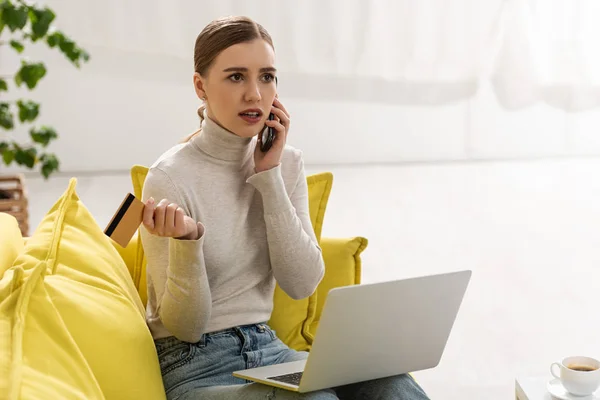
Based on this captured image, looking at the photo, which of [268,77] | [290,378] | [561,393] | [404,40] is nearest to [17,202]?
[268,77]

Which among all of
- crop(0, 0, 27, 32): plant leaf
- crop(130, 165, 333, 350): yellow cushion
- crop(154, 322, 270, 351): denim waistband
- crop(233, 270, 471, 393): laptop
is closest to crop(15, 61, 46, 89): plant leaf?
crop(0, 0, 27, 32): plant leaf

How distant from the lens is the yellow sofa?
993mm

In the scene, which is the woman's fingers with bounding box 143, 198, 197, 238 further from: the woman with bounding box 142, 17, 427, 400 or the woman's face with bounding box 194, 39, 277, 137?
the woman's face with bounding box 194, 39, 277, 137

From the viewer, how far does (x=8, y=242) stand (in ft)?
4.69

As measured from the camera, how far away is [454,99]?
629 centimetres

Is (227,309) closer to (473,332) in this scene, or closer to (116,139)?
(473,332)

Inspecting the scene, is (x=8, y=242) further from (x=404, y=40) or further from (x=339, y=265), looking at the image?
(x=404, y=40)

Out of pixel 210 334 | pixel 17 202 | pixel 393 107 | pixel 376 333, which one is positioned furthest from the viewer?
pixel 393 107

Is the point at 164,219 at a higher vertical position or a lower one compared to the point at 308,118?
higher

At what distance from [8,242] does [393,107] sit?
195 inches

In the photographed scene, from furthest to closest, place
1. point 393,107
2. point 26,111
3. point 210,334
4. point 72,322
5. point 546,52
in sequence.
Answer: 1. point 546,52
2. point 393,107
3. point 26,111
4. point 210,334
5. point 72,322

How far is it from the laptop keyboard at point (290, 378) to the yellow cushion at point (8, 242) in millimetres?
467

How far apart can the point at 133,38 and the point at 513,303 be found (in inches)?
135

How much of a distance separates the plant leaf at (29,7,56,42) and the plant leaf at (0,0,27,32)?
0.13m
